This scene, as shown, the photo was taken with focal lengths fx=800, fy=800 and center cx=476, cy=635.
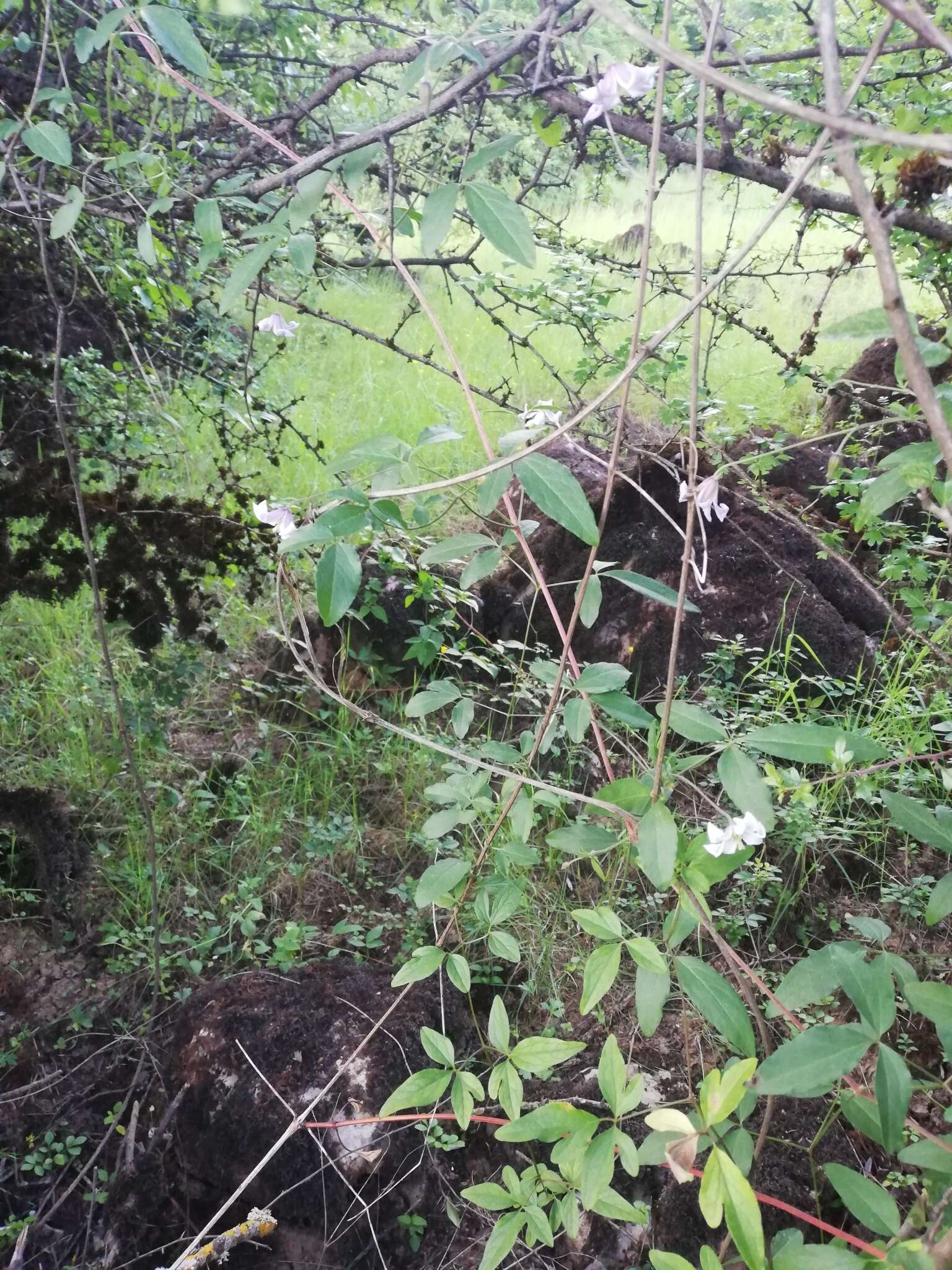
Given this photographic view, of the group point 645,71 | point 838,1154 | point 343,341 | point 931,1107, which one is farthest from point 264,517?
point 343,341

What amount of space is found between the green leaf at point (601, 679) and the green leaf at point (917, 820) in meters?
0.32

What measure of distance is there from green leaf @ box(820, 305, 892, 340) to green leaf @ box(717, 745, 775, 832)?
38cm

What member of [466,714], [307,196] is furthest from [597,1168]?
[307,196]

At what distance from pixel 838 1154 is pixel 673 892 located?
56cm

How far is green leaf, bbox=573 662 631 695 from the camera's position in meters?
0.93

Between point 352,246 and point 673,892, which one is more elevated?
point 352,246

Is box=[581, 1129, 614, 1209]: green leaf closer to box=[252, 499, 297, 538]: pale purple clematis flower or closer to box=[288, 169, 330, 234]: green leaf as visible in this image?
box=[252, 499, 297, 538]: pale purple clematis flower

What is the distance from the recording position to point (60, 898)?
1775 mm

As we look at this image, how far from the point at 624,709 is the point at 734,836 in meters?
0.18

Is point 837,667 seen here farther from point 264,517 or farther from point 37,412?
point 37,412

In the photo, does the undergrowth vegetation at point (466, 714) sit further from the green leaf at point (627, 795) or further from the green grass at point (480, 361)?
the green grass at point (480, 361)

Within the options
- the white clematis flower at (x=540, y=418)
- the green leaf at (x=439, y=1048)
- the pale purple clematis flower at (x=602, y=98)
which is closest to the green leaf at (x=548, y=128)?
the pale purple clematis flower at (x=602, y=98)

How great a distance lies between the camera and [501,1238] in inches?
33.7

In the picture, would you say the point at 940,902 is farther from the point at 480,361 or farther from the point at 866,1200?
the point at 480,361
